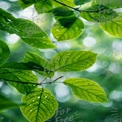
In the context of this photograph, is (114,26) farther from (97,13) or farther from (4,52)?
(4,52)

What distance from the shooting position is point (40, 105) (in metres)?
0.32

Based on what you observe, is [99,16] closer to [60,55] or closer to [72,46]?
[60,55]

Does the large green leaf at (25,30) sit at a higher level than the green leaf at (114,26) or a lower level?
lower

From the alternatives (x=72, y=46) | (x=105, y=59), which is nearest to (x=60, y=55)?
(x=105, y=59)

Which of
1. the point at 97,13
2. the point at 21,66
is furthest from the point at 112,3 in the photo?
the point at 21,66

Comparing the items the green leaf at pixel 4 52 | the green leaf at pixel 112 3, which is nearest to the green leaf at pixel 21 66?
the green leaf at pixel 4 52

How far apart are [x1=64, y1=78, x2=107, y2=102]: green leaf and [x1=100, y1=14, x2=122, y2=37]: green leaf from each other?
0.06m

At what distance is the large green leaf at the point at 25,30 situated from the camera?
269mm

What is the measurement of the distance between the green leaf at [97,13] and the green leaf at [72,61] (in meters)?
0.05

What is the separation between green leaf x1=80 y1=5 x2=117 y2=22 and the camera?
0.33m

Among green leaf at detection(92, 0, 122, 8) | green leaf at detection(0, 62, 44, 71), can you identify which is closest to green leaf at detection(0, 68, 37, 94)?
green leaf at detection(0, 62, 44, 71)

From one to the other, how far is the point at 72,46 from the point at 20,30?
1.91 m

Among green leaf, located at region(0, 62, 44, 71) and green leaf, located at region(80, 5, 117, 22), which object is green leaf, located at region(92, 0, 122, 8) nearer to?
green leaf, located at region(80, 5, 117, 22)

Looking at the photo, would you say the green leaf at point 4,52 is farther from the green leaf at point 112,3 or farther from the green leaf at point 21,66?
the green leaf at point 112,3
